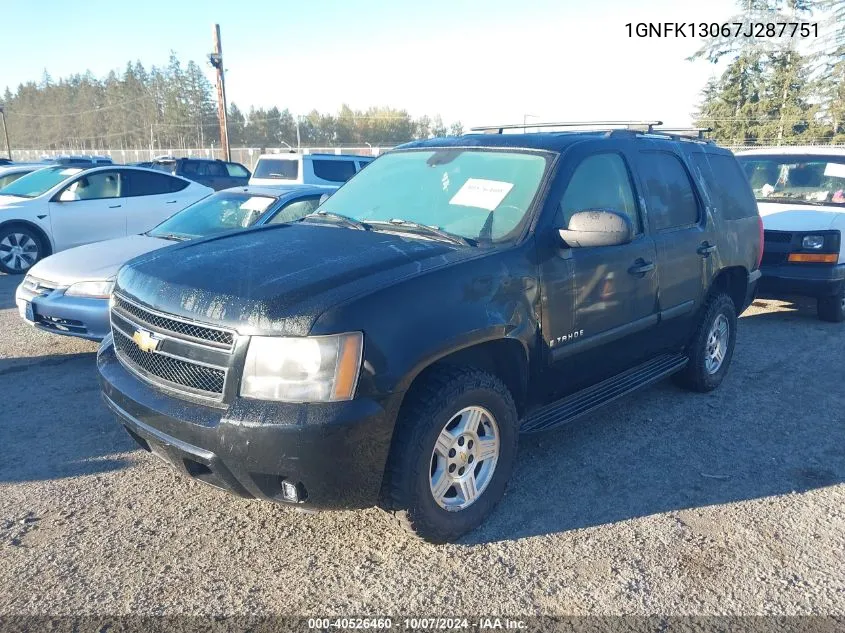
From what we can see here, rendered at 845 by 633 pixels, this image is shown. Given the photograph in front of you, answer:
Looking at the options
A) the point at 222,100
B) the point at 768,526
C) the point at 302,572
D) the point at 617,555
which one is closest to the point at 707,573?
the point at 617,555

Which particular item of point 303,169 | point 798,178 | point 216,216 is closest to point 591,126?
point 216,216

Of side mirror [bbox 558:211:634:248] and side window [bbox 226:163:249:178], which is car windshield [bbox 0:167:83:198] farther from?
side window [bbox 226:163:249:178]

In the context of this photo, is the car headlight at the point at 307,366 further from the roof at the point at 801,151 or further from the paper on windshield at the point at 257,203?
the roof at the point at 801,151

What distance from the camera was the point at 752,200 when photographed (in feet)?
18.3

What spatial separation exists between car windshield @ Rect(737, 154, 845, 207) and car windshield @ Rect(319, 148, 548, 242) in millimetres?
5701

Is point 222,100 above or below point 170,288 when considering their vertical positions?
above

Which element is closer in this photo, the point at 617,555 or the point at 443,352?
the point at 443,352

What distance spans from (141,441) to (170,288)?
0.76m

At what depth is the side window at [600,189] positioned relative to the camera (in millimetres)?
3676

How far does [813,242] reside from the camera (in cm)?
704

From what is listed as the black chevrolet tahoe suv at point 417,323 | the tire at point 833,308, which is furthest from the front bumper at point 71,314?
the tire at point 833,308

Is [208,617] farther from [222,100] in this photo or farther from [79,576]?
[222,100]

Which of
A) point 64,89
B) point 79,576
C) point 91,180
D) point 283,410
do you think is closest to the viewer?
point 283,410

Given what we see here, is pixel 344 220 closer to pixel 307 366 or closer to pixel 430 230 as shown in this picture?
pixel 430 230
